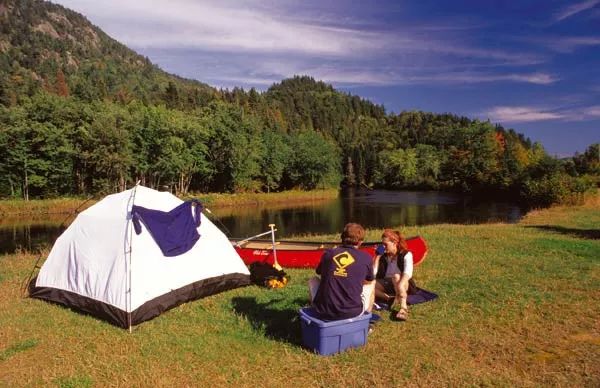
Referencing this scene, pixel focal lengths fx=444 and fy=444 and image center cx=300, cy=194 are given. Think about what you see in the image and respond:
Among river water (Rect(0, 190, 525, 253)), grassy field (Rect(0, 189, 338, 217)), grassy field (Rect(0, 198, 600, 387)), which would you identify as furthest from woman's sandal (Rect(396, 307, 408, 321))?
grassy field (Rect(0, 189, 338, 217))

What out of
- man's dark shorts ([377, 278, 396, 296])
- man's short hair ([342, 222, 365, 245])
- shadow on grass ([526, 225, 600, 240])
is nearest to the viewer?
man's short hair ([342, 222, 365, 245])

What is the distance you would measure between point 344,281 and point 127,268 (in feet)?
13.7

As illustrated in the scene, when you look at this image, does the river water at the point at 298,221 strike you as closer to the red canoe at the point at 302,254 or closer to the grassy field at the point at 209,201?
the grassy field at the point at 209,201

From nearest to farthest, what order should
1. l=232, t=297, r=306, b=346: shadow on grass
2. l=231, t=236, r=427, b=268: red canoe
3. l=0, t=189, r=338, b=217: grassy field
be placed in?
l=232, t=297, r=306, b=346: shadow on grass, l=231, t=236, r=427, b=268: red canoe, l=0, t=189, r=338, b=217: grassy field

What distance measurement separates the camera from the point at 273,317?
25.2 ft

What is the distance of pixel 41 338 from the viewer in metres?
7.17

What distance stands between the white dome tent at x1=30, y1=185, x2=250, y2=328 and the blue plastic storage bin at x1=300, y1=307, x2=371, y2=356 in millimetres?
3221

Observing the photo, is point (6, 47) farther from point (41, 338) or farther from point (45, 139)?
point (41, 338)

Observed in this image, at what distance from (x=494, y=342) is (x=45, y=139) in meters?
48.8

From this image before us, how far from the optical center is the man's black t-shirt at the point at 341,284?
6.06 m

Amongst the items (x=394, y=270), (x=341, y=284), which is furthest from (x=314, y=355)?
(x=394, y=270)

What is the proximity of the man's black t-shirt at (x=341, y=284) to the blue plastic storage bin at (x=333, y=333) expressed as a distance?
0.39 ft

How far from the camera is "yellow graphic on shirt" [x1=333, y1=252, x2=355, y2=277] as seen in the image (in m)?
6.11

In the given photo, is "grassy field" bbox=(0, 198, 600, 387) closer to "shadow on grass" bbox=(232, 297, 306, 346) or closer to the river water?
"shadow on grass" bbox=(232, 297, 306, 346)
